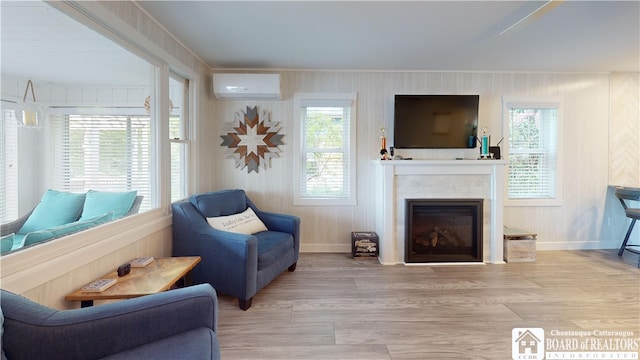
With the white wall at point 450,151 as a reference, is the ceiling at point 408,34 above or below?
above

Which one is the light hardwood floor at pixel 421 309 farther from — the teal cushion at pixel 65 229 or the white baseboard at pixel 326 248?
the teal cushion at pixel 65 229

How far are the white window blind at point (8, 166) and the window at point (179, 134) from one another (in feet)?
4.28

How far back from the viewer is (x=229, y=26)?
2.59 m

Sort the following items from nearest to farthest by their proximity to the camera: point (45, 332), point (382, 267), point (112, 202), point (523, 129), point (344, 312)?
point (45, 332) < point (112, 202) < point (344, 312) < point (382, 267) < point (523, 129)

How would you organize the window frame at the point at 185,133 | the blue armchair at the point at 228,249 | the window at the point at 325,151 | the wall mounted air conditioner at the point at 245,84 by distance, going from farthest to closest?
1. the window at the point at 325,151
2. the wall mounted air conditioner at the point at 245,84
3. the window frame at the point at 185,133
4. the blue armchair at the point at 228,249

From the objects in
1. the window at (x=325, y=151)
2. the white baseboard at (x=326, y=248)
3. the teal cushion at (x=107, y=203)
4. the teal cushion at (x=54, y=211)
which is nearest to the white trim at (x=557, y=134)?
the window at (x=325, y=151)

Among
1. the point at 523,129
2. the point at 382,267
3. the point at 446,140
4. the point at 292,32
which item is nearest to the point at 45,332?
the point at 292,32

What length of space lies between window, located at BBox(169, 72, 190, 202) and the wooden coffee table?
1.04 metres

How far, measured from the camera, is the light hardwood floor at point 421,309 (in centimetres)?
194

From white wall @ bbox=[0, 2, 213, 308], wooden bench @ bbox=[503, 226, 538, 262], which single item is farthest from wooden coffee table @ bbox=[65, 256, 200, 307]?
wooden bench @ bbox=[503, 226, 538, 262]

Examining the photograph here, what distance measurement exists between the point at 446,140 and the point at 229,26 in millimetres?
2864

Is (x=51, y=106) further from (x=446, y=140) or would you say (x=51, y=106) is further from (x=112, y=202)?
(x=446, y=140)

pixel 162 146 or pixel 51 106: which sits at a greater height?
pixel 51 106

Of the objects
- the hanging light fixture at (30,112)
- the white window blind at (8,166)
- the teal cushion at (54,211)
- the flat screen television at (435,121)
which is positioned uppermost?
the flat screen television at (435,121)
